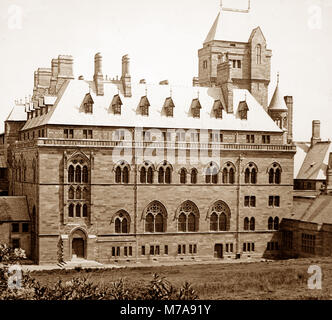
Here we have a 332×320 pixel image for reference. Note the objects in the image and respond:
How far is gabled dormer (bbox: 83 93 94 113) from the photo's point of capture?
58.6 meters

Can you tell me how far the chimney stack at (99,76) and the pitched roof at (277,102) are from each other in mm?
21379

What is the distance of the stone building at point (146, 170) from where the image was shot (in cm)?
5612

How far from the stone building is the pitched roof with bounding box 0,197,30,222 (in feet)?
2.02

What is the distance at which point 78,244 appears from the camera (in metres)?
56.6

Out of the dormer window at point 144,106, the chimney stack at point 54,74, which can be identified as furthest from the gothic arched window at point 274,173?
the chimney stack at point 54,74

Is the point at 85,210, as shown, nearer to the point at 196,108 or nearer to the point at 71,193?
the point at 71,193

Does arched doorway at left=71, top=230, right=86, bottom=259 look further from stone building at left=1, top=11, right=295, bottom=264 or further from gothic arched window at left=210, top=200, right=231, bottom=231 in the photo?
gothic arched window at left=210, top=200, right=231, bottom=231

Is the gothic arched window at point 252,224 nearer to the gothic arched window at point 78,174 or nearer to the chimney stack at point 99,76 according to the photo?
the gothic arched window at point 78,174

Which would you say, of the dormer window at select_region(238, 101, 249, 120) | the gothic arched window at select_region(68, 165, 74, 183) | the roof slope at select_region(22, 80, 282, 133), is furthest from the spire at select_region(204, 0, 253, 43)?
the gothic arched window at select_region(68, 165, 74, 183)

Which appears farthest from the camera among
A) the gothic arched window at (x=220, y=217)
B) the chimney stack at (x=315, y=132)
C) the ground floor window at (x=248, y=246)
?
the chimney stack at (x=315, y=132)

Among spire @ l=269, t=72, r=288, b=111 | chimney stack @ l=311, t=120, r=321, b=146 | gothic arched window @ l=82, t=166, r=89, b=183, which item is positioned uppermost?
spire @ l=269, t=72, r=288, b=111

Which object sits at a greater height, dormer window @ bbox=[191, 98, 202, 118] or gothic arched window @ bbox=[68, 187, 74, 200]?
dormer window @ bbox=[191, 98, 202, 118]

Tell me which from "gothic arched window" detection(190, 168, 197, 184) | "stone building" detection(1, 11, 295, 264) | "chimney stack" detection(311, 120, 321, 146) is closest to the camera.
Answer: "stone building" detection(1, 11, 295, 264)

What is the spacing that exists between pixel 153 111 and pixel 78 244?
15762mm
